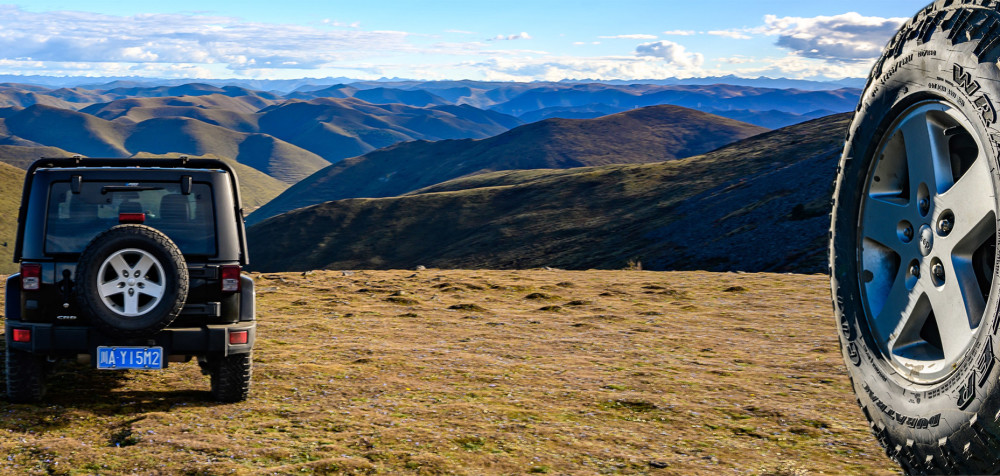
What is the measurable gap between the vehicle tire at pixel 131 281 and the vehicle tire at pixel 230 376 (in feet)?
3.77

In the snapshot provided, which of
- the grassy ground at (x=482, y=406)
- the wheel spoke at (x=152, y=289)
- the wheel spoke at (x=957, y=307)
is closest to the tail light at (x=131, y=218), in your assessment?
the wheel spoke at (x=152, y=289)

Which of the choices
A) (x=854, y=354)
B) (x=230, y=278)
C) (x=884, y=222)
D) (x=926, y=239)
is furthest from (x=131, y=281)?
(x=926, y=239)

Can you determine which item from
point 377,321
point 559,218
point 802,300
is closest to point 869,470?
point 377,321

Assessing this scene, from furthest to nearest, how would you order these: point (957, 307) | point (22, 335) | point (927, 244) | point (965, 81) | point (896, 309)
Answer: point (22, 335) → point (896, 309) → point (927, 244) → point (957, 307) → point (965, 81)

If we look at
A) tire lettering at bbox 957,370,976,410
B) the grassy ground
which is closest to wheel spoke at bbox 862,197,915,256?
tire lettering at bbox 957,370,976,410

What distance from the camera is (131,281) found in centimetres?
738

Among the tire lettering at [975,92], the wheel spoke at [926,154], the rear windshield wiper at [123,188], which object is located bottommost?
the rear windshield wiper at [123,188]

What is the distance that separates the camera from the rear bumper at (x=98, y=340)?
7.65 meters

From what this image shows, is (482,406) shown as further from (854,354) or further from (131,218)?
(854,354)

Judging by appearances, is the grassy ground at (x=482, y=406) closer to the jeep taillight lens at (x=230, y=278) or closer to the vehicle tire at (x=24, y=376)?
the vehicle tire at (x=24, y=376)

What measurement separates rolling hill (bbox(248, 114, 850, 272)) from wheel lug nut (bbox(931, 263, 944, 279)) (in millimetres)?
37346

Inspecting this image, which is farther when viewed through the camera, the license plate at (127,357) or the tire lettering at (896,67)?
the license plate at (127,357)

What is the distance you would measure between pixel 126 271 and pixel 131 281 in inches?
4.4

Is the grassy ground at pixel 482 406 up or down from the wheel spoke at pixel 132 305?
down
